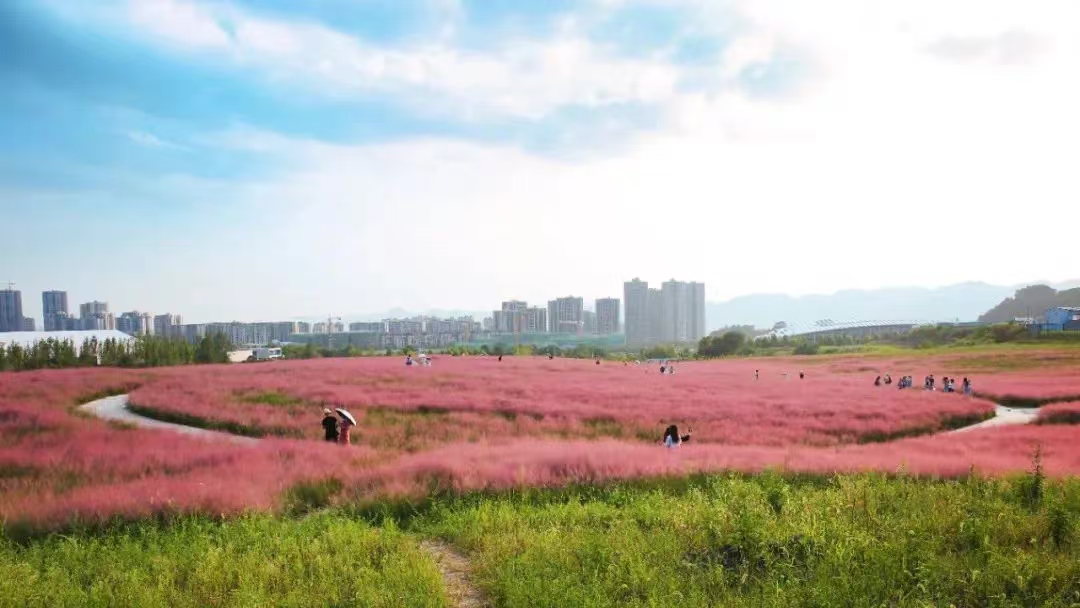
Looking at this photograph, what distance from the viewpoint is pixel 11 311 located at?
50656 millimetres

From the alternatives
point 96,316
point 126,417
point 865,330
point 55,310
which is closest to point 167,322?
point 96,316

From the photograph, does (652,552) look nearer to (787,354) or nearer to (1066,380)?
(1066,380)

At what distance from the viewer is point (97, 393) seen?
30.1 metres

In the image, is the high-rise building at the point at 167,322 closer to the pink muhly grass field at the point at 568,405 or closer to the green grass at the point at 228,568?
the pink muhly grass field at the point at 568,405

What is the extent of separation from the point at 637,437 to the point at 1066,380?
20.2 meters

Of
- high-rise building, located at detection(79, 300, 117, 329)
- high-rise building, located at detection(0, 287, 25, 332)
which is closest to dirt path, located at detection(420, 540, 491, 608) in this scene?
high-rise building, located at detection(0, 287, 25, 332)

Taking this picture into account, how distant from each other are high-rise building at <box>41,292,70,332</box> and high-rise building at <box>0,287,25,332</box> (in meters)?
24.0

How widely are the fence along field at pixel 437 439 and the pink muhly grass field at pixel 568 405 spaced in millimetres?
128

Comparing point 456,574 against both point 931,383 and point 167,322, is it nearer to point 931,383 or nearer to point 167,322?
point 931,383

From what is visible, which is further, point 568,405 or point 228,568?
point 568,405

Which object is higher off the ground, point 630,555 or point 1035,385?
point 630,555

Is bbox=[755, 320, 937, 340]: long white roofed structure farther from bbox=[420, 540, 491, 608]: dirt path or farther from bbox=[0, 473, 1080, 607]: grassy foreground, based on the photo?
bbox=[420, 540, 491, 608]: dirt path

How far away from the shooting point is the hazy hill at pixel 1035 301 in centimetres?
3297

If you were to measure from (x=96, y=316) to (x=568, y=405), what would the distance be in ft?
451
